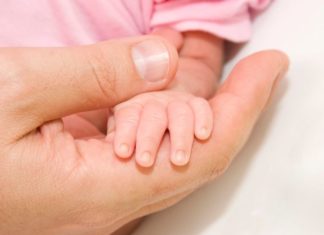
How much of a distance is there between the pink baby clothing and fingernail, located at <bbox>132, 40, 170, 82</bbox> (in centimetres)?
25

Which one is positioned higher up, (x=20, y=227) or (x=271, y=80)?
(x=271, y=80)

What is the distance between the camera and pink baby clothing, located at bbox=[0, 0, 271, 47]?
76cm

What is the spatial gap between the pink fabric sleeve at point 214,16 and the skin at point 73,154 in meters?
0.26

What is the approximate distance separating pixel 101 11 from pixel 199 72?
0.62ft

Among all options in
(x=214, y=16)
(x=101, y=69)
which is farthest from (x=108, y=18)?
(x=101, y=69)

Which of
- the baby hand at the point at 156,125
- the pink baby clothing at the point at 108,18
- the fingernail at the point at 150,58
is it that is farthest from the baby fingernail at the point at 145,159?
the pink baby clothing at the point at 108,18

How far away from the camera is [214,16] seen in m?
0.81

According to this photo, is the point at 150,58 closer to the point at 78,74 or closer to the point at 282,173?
the point at 78,74

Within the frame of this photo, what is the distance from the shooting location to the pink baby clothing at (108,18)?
0.76 meters

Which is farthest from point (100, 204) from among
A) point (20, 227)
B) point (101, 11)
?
point (101, 11)

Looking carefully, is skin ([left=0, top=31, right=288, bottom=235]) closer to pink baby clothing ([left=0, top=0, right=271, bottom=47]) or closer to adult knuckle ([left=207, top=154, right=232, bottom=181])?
adult knuckle ([left=207, top=154, right=232, bottom=181])

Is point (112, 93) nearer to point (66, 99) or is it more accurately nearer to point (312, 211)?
point (66, 99)

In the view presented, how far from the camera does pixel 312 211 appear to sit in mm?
592

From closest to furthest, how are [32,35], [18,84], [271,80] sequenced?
1. [18,84]
2. [271,80]
3. [32,35]
